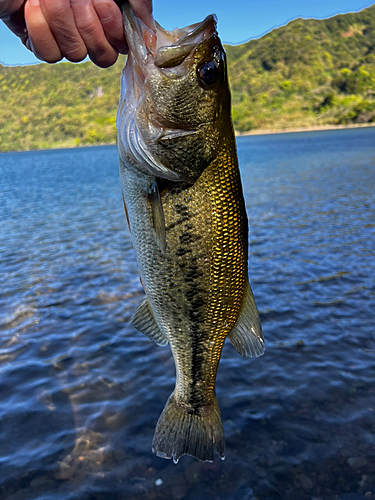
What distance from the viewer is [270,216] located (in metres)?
17.5

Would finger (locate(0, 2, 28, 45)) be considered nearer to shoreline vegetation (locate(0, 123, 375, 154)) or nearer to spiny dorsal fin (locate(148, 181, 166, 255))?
spiny dorsal fin (locate(148, 181, 166, 255))

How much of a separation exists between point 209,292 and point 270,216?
1530cm

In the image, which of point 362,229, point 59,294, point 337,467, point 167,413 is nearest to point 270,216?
point 362,229

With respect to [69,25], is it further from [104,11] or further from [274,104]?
[274,104]

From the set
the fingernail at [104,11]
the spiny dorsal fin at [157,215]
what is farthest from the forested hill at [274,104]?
the fingernail at [104,11]

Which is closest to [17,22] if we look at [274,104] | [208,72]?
[208,72]

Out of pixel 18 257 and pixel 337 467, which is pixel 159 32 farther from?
pixel 18 257

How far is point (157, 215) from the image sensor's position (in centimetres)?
249

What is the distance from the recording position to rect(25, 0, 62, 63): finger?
186cm

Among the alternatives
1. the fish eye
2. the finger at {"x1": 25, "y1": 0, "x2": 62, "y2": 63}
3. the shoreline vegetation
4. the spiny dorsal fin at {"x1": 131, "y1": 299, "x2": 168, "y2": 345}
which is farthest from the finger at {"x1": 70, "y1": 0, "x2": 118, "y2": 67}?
the shoreline vegetation

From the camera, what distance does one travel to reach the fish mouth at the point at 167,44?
2.30 metres

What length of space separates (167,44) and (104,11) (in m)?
0.53

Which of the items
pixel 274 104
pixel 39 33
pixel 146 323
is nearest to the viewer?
pixel 39 33

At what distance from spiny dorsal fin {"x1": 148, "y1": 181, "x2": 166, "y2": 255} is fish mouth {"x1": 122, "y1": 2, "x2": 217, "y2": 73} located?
753 millimetres
